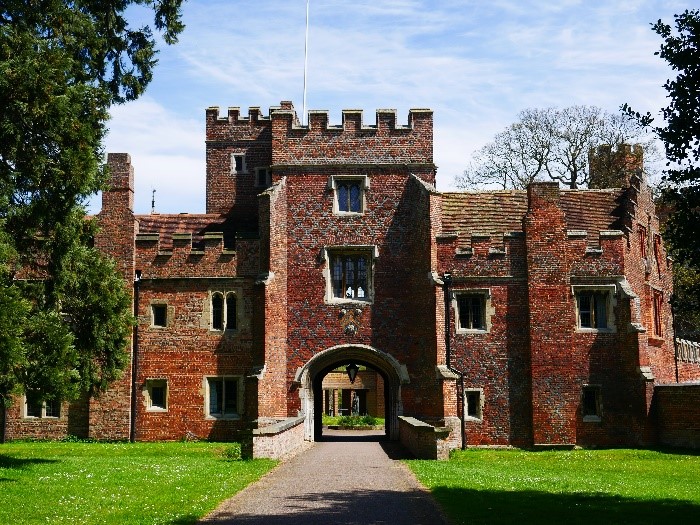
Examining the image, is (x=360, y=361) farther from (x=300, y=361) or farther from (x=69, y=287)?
(x=69, y=287)

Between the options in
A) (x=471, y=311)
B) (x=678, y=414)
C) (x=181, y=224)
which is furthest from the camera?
(x=181, y=224)

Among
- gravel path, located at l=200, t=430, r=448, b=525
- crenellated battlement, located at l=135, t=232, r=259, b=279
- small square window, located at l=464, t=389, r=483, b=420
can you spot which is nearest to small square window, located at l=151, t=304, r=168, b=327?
crenellated battlement, located at l=135, t=232, r=259, b=279

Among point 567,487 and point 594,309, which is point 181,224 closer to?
point 594,309

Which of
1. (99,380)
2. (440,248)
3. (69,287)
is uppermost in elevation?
(440,248)

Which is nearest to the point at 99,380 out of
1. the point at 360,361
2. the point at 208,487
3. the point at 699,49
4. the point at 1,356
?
the point at 1,356

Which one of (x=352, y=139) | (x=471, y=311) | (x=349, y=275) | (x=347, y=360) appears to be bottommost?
(x=347, y=360)

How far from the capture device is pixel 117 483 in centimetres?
1499

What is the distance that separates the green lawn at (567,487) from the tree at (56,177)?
7790 mm

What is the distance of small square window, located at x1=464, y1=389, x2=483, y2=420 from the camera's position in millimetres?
25703

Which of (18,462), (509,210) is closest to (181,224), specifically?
(509,210)

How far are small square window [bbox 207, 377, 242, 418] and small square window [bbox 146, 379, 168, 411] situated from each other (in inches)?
54.1

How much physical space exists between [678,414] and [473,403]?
19.0 feet

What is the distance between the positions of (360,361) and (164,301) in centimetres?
657

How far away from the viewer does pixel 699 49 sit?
11445 mm
